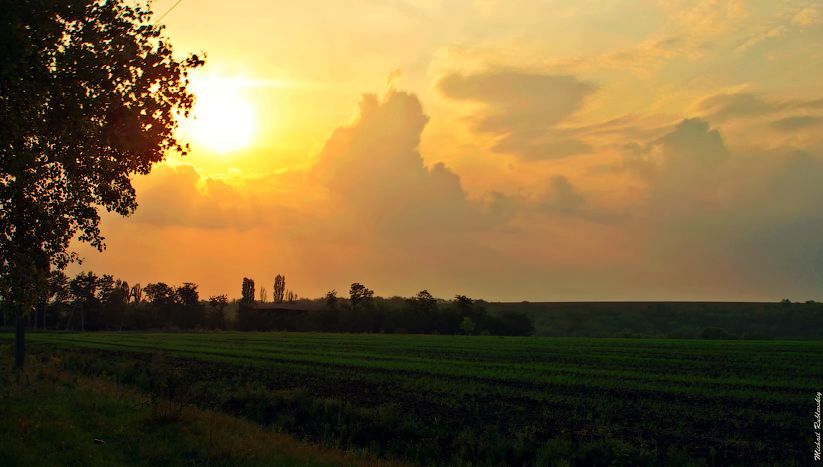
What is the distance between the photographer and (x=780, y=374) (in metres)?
37.7

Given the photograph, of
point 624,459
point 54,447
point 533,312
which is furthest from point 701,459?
point 533,312

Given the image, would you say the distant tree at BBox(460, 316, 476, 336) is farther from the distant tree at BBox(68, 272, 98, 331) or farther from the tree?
the tree

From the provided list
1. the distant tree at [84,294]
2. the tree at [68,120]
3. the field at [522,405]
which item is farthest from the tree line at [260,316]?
the tree at [68,120]

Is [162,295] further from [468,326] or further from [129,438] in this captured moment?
[129,438]

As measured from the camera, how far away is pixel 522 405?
82.9ft

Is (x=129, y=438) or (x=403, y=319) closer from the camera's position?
(x=129, y=438)

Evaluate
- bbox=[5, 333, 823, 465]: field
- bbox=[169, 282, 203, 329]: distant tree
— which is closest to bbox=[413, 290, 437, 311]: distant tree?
bbox=[169, 282, 203, 329]: distant tree

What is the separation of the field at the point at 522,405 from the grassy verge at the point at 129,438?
2.99m

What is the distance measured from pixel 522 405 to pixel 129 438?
1520 centimetres

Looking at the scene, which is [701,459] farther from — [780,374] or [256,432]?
[780,374]

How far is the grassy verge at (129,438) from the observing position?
1402 cm

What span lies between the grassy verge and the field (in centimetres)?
299

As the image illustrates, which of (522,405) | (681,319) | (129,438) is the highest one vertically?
(129,438)

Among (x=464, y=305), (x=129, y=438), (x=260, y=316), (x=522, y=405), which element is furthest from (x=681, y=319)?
(x=129, y=438)
